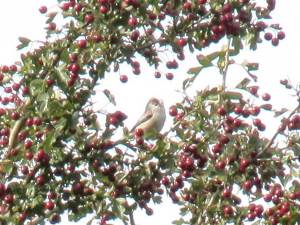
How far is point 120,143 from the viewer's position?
334 inches

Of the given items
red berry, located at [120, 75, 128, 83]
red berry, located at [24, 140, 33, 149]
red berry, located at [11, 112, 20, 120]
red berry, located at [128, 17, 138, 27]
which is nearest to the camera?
red berry, located at [24, 140, 33, 149]

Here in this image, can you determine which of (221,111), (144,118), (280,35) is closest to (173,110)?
(221,111)

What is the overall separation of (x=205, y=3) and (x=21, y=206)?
233cm

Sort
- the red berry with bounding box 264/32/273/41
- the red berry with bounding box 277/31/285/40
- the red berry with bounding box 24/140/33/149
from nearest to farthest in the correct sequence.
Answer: the red berry with bounding box 24/140/33/149
the red berry with bounding box 264/32/273/41
the red berry with bounding box 277/31/285/40

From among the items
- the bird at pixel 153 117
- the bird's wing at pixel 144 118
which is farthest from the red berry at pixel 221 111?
the bird's wing at pixel 144 118

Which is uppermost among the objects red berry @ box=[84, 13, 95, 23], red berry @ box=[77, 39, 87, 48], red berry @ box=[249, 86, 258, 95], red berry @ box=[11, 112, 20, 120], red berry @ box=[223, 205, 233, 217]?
red berry @ box=[84, 13, 95, 23]

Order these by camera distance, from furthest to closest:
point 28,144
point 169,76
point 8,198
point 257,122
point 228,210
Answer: point 169,76 → point 257,122 → point 228,210 → point 8,198 → point 28,144

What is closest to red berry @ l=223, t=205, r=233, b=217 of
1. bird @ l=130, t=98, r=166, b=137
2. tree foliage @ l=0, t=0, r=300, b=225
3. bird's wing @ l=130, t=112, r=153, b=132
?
tree foliage @ l=0, t=0, r=300, b=225

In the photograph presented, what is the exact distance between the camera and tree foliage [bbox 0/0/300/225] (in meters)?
8.35

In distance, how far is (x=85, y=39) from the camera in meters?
8.70

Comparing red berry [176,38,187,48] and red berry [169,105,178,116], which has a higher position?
red berry [176,38,187,48]

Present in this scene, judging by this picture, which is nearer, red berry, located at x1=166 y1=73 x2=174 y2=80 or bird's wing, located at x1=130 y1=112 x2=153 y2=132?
red berry, located at x1=166 y1=73 x2=174 y2=80

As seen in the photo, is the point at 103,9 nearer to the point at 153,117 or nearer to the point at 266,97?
the point at 266,97

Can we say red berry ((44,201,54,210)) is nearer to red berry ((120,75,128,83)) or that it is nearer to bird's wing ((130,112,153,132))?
red berry ((120,75,128,83))
